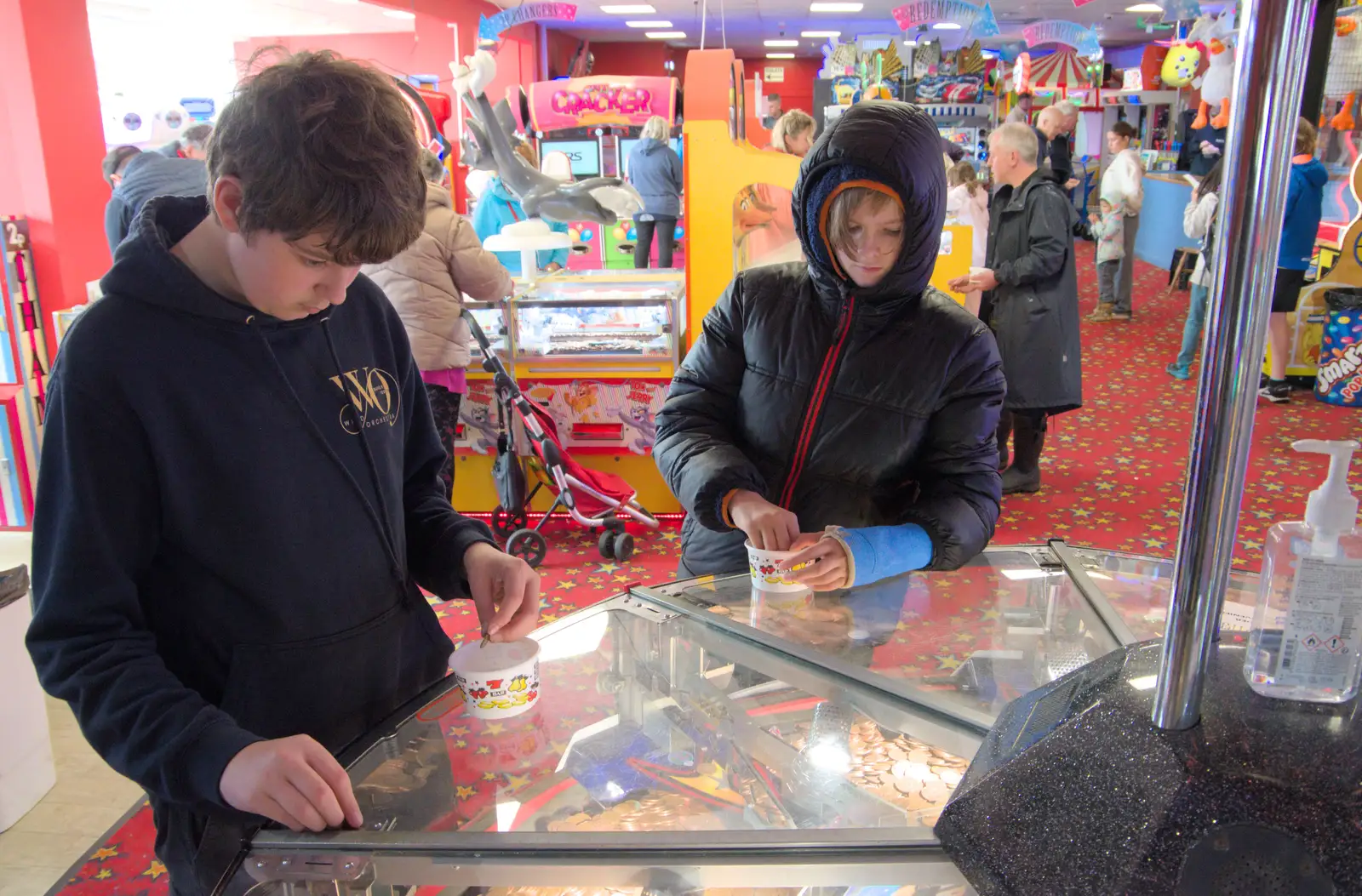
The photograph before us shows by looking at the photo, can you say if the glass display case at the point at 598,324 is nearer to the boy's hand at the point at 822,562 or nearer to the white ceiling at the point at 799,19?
the boy's hand at the point at 822,562

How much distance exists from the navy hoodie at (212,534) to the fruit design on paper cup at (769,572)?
46 cm

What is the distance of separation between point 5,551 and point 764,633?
8.48ft

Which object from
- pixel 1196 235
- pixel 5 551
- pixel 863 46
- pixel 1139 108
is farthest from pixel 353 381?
pixel 1139 108

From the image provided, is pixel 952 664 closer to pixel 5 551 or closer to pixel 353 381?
pixel 353 381

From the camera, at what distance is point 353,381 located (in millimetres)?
1250

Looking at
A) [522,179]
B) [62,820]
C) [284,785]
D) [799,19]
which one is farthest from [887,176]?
[799,19]

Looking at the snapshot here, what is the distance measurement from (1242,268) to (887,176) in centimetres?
100

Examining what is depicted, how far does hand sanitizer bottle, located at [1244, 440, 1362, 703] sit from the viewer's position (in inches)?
30.7

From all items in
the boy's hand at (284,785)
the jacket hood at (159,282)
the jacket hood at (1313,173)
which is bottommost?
the boy's hand at (284,785)

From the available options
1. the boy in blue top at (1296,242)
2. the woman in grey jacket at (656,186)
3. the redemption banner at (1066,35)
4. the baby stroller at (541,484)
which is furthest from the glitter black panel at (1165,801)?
the redemption banner at (1066,35)

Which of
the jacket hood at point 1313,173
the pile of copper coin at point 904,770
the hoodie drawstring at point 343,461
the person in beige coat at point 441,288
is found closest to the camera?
the pile of copper coin at point 904,770

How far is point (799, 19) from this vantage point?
55.9 ft

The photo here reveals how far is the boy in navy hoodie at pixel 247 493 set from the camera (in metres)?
0.97

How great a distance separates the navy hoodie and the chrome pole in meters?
0.90
